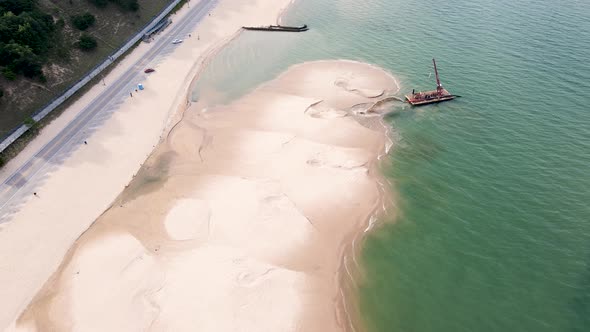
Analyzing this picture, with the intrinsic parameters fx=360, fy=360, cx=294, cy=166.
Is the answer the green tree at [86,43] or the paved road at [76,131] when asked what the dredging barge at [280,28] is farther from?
the green tree at [86,43]

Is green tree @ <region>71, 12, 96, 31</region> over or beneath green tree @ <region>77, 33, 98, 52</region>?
over

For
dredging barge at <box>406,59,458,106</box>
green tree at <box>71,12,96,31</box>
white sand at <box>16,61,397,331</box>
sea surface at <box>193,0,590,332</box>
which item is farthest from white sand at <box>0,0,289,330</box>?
dredging barge at <box>406,59,458,106</box>

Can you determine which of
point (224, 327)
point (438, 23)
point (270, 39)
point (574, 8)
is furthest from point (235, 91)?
point (574, 8)

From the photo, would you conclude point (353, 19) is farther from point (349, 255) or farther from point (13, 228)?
point (13, 228)

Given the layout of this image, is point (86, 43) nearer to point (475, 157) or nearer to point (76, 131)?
point (76, 131)

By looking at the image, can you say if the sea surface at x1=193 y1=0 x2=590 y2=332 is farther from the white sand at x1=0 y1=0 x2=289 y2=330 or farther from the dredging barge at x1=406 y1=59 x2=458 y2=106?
the white sand at x1=0 y1=0 x2=289 y2=330

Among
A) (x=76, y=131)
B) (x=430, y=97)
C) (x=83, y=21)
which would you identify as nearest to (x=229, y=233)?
(x=76, y=131)

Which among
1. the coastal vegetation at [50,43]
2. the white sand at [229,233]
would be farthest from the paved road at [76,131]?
the white sand at [229,233]
